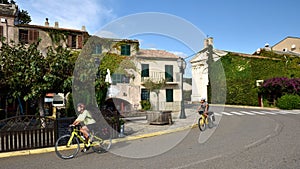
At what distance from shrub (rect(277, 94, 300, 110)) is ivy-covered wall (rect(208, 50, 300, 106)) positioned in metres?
3.78

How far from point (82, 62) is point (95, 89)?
1.05 metres

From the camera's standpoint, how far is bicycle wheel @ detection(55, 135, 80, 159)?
19.2ft

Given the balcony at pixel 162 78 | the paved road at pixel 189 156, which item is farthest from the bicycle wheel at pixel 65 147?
the balcony at pixel 162 78

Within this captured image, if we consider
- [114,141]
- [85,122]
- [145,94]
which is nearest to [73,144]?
[85,122]

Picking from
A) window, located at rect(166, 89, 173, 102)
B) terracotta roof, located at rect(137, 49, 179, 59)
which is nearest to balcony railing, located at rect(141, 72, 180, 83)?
window, located at rect(166, 89, 173, 102)

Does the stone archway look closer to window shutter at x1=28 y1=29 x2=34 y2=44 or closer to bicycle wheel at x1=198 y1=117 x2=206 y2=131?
window shutter at x1=28 y1=29 x2=34 y2=44

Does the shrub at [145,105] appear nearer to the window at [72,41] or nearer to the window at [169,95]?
the window at [169,95]

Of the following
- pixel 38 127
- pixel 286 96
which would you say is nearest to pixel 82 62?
pixel 38 127

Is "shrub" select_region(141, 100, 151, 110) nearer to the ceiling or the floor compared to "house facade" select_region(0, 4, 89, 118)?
nearer to the floor

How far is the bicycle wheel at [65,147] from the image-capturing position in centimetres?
584

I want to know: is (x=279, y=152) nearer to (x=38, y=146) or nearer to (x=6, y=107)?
(x=38, y=146)

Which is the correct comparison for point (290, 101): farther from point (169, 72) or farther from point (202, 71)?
point (202, 71)

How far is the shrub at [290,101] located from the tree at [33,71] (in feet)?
63.0

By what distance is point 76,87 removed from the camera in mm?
7805
